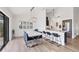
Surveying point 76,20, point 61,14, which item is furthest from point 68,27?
point 61,14

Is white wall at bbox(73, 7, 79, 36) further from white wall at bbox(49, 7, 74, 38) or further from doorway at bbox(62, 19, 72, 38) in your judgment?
white wall at bbox(49, 7, 74, 38)

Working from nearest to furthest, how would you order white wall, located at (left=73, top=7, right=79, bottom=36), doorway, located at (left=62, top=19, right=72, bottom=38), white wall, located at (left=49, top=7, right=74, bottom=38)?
white wall, located at (left=73, top=7, right=79, bottom=36) → doorway, located at (left=62, top=19, right=72, bottom=38) → white wall, located at (left=49, top=7, right=74, bottom=38)

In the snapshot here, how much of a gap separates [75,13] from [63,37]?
362 centimetres

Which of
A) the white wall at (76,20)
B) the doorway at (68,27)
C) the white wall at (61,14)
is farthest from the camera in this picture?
the white wall at (61,14)

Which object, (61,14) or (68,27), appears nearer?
(68,27)

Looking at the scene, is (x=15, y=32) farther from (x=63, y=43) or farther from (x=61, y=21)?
(x=63, y=43)

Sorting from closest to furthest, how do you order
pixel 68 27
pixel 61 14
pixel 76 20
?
pixel 76 20, pixel 68 27, pixel 61 14

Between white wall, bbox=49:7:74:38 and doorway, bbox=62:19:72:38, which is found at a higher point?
white wall, bbox=49:7:74:38

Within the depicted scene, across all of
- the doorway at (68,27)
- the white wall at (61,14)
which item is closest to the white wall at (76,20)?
the doorway at (68,27)

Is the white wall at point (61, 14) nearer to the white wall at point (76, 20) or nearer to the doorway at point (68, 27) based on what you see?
the doorway at point (68, 27)

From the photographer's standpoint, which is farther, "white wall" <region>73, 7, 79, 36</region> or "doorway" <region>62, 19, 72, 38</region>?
"doorway" <region>62, 19, 72, 38</region>

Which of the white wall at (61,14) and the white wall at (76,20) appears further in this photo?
the white wall at (61,14)

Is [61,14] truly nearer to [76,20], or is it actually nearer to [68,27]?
[68,27]

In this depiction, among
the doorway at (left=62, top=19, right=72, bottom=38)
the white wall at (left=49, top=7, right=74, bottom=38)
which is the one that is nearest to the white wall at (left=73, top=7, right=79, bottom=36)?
the doorway at (left=62, top=19, right=72, bottom=38)
